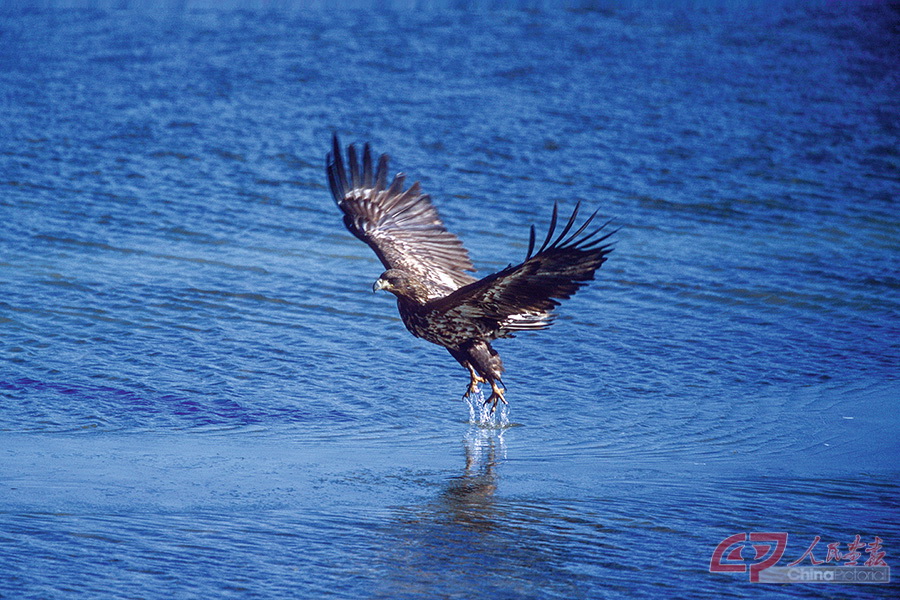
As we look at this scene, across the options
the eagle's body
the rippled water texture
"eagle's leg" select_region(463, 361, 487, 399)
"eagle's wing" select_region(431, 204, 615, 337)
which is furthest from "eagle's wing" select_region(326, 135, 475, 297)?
"eagle's wing" select_region(431, 204, 615, 337)

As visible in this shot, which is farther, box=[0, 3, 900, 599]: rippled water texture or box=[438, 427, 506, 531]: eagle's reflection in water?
box=[438, 427, 506, 531]: eagle's reflection in water

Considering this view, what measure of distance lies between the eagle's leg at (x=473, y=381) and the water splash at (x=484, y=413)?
0.01m

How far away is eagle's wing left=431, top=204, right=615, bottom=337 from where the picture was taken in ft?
17.5

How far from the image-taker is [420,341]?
24.9 ft

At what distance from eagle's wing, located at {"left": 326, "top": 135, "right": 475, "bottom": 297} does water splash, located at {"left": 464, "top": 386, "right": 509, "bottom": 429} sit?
0.94 metres

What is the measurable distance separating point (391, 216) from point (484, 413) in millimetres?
1716

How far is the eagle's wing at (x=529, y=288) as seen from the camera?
5.32 meters

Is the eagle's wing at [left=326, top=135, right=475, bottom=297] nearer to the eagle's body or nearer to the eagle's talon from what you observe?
the eagle's body

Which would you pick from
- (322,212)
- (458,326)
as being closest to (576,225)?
(322,212)

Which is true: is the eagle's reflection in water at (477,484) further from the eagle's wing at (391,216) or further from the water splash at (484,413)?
the eagle's wing at (391,216)

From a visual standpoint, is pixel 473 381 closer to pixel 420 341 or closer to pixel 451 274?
pixel 451 274

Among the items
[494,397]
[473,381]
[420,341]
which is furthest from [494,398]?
[420,341]

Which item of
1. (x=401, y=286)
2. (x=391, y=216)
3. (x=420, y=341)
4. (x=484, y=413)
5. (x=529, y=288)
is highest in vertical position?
(x=391, y=216)

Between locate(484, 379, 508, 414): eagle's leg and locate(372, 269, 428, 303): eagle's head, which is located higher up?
locate(372, 269, 428, 303): eagle's head
